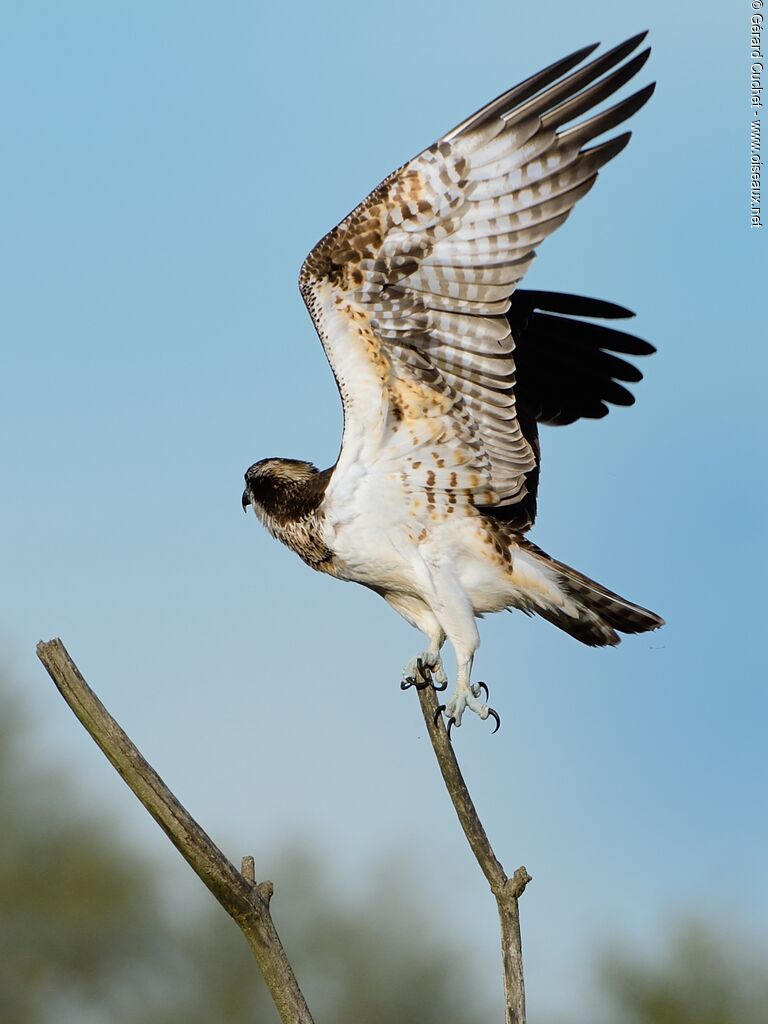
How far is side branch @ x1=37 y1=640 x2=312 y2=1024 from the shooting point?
4.26 m

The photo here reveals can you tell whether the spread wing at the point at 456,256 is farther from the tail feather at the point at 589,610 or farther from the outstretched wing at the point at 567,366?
the outstretched wing at the point at 567,366

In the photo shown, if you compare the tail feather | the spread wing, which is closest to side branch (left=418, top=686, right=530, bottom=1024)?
the tail feather

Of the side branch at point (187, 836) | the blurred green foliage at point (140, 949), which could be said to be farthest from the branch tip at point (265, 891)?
the blurred green foliage at point (140, 949)

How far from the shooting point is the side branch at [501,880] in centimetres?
474

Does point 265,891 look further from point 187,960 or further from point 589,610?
point 187,960

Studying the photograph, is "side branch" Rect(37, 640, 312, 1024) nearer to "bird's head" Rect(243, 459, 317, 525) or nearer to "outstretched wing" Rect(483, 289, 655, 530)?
"bird's head" Rect(243, 459, 317, 525)

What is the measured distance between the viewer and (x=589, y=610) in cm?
593

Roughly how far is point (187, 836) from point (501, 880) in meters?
1.22

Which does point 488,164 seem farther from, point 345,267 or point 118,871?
point 118,871

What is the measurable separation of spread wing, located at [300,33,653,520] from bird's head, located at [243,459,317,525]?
1.70 feet

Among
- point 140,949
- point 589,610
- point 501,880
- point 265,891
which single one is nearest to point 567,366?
point 589,610

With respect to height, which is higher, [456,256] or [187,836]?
[456,256]

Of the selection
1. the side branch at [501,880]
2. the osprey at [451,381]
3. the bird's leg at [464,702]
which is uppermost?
the osprey at [451,381]

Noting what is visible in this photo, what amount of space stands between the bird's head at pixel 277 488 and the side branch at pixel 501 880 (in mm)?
1354
